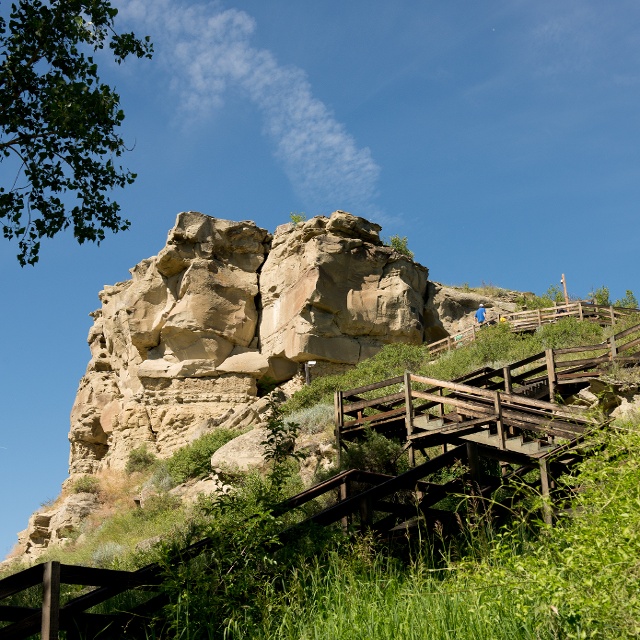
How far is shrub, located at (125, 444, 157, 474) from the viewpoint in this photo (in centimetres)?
3045

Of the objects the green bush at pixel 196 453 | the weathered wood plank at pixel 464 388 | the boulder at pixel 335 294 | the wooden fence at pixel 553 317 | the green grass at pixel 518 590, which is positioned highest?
the boulder at pixel 335 294

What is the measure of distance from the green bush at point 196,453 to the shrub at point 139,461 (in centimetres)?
417

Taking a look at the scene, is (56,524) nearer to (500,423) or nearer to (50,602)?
(500,423)

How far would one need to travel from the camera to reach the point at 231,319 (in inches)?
1315

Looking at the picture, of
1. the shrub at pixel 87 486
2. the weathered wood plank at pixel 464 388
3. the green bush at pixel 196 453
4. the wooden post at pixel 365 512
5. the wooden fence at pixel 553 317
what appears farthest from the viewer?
the wooden fence at pixel 553 317

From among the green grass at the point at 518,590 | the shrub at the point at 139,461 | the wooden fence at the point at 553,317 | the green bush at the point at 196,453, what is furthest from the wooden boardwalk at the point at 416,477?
the shrub at the point at 139,461

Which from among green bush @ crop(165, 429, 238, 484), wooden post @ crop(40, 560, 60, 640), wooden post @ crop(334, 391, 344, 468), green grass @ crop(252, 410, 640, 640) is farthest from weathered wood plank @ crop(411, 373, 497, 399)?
green bush @ crop(165, 429, 238, 484)

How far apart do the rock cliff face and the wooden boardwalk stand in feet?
44.8

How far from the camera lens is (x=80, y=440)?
36188 mm

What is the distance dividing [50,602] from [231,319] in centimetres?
2799

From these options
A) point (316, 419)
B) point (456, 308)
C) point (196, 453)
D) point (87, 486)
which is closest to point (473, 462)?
point (316, 419)

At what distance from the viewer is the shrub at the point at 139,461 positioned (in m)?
30.5

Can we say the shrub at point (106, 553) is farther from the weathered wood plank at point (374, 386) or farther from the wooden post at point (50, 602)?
the wooden post at point (50, 602)

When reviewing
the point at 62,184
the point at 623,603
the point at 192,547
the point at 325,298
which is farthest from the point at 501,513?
the point at 325,298
